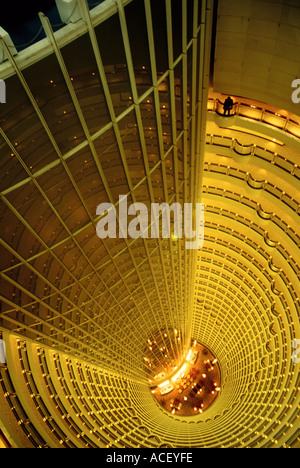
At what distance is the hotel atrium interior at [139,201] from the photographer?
8367 mm

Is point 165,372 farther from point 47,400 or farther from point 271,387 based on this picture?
point 47,400

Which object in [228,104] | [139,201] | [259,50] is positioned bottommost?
[139,201]

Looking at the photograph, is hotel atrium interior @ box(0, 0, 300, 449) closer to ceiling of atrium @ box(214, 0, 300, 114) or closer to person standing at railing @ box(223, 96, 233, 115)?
ceiling of atrium @ box(214, 0, 300, 114)

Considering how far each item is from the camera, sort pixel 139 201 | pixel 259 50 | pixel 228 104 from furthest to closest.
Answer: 1. pixel 228 104
2. pixel 139 201
3. pixel 259 50

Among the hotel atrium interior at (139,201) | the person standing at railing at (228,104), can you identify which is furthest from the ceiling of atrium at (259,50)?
the person standing at railing at (228,104)

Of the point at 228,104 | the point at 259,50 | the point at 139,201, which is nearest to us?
the point at 259,50

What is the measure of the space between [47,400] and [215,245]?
2026cm

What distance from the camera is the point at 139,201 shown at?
14.3 m

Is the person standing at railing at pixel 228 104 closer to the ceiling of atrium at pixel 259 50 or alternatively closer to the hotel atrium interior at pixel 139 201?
the ceiling of atrium at pixel 259 50

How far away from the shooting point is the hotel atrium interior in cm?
837

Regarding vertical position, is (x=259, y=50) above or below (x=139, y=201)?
above

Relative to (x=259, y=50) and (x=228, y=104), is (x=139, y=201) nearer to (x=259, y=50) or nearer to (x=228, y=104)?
(x=228, y=104)

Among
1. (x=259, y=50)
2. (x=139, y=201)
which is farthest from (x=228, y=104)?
(x=139, y=201)

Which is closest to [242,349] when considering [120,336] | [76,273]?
[120,336]
